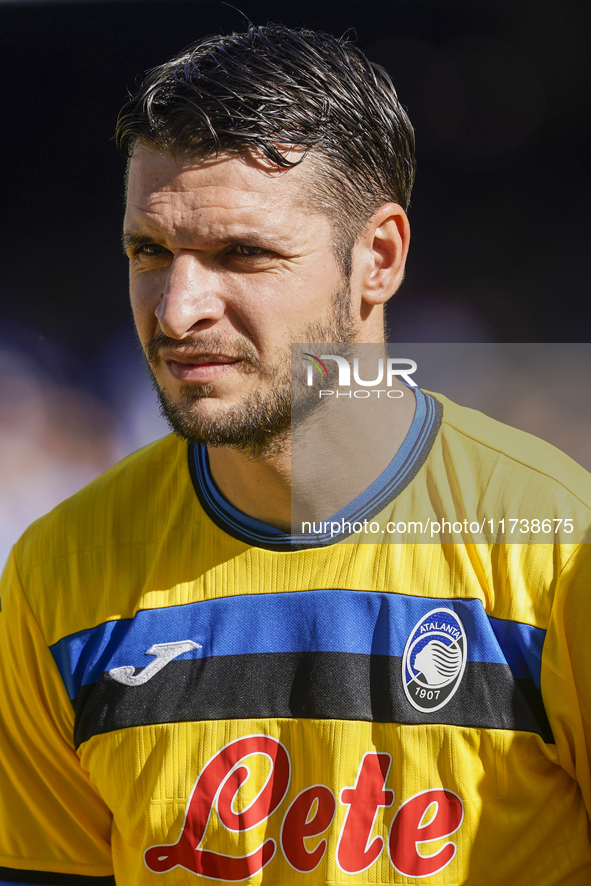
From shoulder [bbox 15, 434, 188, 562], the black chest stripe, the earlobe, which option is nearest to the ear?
the earlobe

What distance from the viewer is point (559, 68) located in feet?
4.48

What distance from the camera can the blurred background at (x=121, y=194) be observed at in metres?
1.39

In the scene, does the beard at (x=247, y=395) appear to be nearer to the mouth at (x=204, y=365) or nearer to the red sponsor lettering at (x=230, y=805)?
the mouth at (x=204, y=365)

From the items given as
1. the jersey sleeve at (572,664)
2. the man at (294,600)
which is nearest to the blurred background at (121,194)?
the man at (294,600)

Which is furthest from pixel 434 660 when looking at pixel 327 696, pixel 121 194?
pixel 121 194

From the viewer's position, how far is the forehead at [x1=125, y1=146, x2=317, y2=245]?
79 centimetres

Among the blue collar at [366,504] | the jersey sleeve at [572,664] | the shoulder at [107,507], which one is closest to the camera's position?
the jersey sleeve at [572,664]

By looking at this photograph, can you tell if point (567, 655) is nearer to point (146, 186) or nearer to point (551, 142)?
point (146, 186)

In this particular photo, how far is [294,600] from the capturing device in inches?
34.9

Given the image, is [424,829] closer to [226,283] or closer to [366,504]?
[366,504]

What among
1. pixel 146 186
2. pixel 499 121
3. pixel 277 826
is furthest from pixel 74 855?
pixel 499 121

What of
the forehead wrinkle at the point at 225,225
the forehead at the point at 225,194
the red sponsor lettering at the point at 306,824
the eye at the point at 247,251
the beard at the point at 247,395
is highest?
the forehead at the point at 225,194

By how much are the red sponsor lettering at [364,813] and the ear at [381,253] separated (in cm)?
64

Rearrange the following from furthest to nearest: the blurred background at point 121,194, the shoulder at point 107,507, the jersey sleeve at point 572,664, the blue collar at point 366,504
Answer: the blurred background at point 121,194 → the shoulder at point 107,507 → the blue collar at point 366,504 → the jersey sleeve at point 572,664
